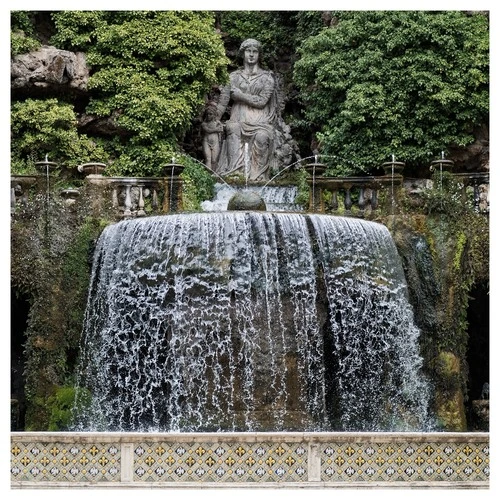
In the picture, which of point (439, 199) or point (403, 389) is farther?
point (439, 199)

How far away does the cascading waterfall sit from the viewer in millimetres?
12422

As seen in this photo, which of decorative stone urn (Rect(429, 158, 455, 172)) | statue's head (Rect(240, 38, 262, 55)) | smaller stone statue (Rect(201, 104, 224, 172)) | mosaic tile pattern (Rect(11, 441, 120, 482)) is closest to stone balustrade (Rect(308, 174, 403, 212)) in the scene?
decorative stone urn (Rect(429, 158, 455, 172))

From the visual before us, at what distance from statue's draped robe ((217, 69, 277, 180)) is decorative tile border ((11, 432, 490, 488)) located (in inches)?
381

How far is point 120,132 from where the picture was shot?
18406 millimetres

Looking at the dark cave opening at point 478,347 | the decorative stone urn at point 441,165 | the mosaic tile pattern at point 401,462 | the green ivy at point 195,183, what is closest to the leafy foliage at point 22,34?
the green ivy at point 195,183

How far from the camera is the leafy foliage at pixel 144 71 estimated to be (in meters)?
18.1

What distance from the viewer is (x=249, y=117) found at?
19.7m

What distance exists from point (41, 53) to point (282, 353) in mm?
8085

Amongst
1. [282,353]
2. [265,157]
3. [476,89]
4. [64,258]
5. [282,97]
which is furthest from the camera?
Answer: [282,97]

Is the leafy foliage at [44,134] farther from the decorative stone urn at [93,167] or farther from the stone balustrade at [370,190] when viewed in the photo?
the stone balustrade at [370,190]

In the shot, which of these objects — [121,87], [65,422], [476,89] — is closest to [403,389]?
[65,422]

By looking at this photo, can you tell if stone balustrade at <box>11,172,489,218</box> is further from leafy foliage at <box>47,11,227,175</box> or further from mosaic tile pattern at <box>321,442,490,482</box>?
mosaic tile pattern at <box>321,442,490,482</box>

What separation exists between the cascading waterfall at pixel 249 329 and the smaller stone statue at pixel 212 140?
582 cm

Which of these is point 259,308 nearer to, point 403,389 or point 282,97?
point 403,389
